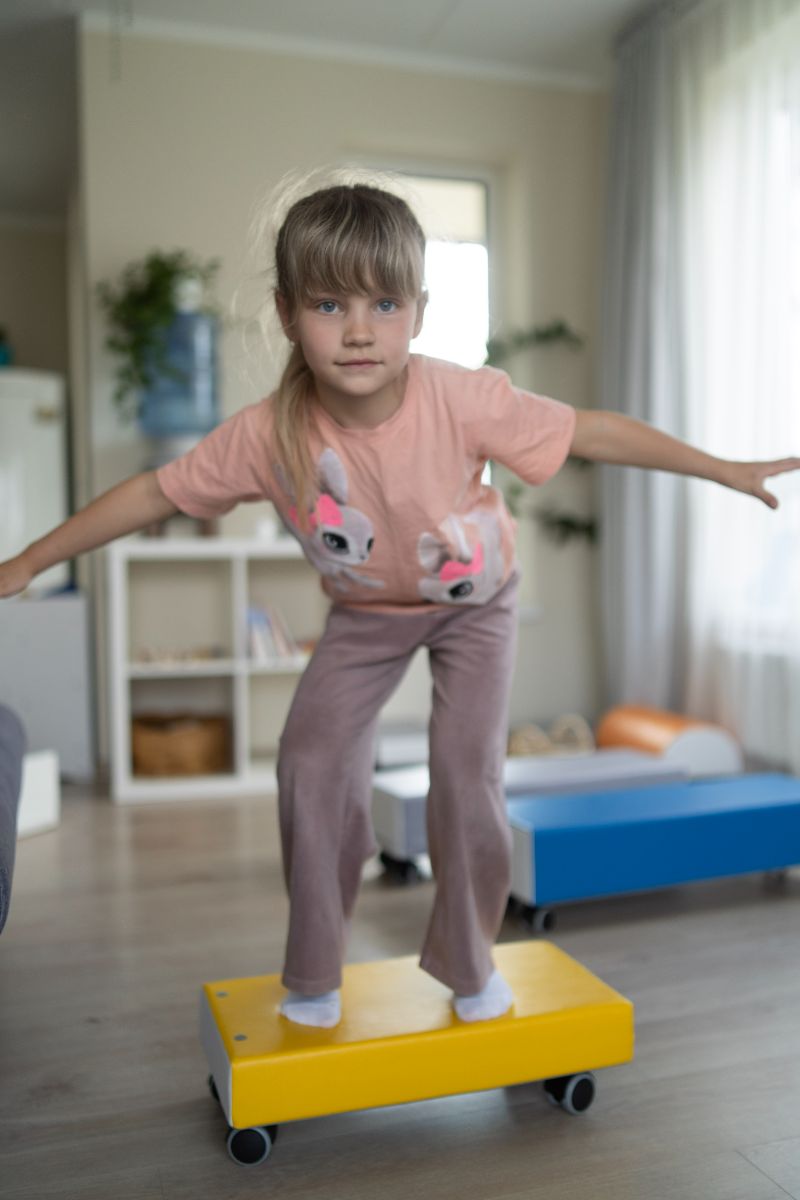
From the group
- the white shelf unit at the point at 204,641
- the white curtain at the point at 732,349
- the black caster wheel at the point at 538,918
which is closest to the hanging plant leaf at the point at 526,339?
the white curtain at the point at 732,349

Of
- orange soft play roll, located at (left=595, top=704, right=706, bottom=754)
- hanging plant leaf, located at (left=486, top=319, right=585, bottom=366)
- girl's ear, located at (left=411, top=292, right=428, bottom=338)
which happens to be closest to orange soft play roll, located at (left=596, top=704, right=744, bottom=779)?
orange soft play roll, located at (left=595, top=704, right=706, bottom=754)

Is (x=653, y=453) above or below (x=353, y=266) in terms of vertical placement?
below

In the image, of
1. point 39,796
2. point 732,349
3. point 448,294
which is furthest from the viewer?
point 732,349

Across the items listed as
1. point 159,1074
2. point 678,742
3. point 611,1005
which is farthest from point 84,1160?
point 678,742

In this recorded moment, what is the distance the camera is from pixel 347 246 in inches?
50.9

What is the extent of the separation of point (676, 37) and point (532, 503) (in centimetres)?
164

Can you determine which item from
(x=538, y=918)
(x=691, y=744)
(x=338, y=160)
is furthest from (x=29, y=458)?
(x=538, y=918)

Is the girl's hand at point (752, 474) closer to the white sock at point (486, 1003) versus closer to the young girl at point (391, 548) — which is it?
the young girl at point (391, 548)

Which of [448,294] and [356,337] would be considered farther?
[448,294]

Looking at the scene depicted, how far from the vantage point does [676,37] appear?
360cm

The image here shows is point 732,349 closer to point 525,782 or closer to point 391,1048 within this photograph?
point 525,782

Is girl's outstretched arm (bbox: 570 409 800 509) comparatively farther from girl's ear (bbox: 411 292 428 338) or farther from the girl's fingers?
girl's ear (bbox: 411 292 428 338)

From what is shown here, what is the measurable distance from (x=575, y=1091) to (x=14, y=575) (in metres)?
0.98

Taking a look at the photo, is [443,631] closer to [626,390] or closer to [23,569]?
[23,569]
